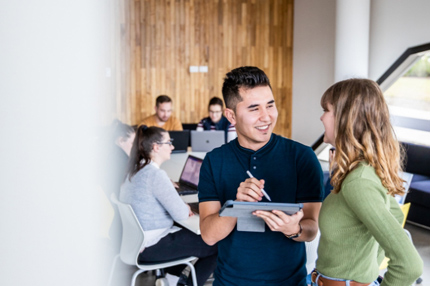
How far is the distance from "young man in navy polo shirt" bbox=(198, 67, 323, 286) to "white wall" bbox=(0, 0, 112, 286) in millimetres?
1024

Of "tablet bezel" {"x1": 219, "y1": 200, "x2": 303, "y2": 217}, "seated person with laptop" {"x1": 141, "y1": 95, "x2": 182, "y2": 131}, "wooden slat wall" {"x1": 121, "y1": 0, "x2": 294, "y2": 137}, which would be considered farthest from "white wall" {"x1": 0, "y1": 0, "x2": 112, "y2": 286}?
"wooden slat wall" {"x1": 121, "y1": 0, "x2": 294, "y2": 137}

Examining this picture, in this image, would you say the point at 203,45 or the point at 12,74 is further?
the point at 203,45

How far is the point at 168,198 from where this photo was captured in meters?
2.87

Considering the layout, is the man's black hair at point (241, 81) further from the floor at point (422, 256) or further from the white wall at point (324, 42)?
the white wall at point (324, 42)

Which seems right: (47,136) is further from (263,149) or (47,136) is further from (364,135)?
(263,149)

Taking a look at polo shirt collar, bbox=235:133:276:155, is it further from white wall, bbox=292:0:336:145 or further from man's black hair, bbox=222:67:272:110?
white wall, bbox=292:0:336:145

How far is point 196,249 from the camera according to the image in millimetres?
2979

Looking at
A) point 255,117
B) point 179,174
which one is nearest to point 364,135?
point 255,117

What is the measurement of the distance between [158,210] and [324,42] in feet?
19.6

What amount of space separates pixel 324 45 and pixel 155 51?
3.15 meters

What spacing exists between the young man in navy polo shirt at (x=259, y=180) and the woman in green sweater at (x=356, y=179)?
0.40 ft

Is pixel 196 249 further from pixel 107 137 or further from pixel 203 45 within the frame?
pixel 203 45

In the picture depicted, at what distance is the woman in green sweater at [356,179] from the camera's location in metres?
1.22

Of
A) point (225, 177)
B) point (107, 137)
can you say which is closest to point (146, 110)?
point (225, 177)
